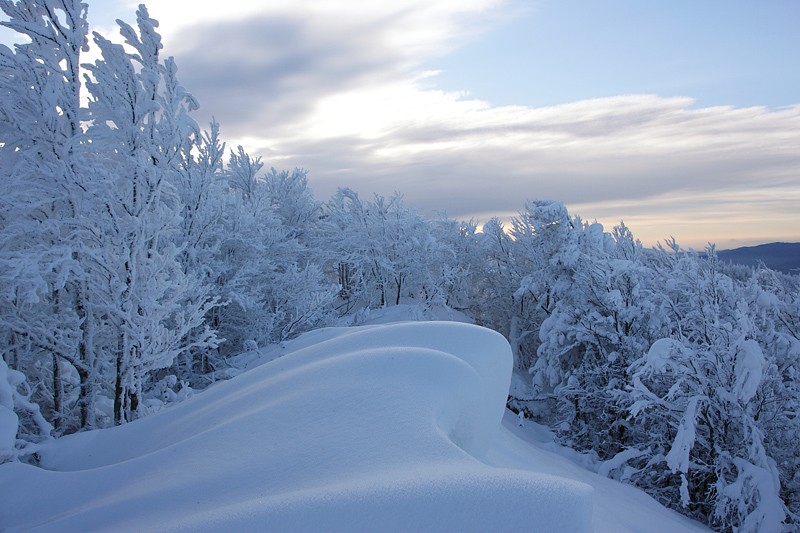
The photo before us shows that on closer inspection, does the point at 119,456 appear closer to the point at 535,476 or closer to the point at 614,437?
the point at 535,476

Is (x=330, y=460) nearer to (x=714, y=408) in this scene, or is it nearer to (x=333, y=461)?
(x=333, y=461)

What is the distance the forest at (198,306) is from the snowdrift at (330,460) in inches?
66.9

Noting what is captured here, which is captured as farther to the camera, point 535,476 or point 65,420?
point 65,420

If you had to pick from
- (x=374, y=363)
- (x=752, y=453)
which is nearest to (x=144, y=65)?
(x=374, y=363)

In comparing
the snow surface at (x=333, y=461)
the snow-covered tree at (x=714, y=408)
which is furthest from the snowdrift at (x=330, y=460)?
the snow-covered tree at (x=714, y=408)

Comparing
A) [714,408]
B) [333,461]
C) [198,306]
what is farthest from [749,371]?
[198,306]

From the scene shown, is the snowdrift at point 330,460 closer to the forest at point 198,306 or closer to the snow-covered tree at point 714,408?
the forest at point 198,306

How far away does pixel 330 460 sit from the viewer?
3328 millimetres

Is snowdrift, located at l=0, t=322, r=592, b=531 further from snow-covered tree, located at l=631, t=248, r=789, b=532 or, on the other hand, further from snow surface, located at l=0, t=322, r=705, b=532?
snow-covered tree, located at l=631, t=248, r=789, b=532

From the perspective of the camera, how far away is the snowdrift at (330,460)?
2.47 m

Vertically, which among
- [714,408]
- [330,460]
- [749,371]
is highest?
[330,460]

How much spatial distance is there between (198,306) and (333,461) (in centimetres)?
678

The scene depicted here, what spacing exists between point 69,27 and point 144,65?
127cm

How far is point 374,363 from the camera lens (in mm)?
4746
